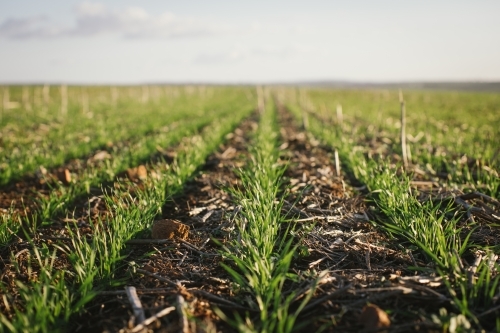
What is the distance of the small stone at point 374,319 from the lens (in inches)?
71.0

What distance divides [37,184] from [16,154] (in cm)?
212

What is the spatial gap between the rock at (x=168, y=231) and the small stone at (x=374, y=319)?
1.64m

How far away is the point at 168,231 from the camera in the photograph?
3.04m

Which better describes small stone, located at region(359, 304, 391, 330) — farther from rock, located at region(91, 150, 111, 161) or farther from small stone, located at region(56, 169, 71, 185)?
rock, located at region(91, 150, 111, 161)

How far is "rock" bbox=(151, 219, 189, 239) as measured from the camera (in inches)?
120

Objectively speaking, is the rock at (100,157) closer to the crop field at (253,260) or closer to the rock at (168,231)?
the crop field at (253,260)

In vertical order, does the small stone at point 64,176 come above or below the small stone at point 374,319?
above

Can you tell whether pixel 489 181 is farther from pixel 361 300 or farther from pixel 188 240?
pixel 188 240

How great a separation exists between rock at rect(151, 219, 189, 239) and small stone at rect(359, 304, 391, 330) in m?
1.64

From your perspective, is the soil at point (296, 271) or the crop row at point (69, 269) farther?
the soil at point (296, 271)

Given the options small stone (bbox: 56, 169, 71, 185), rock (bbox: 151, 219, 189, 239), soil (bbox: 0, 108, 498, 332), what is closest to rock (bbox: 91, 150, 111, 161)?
small stone (bbox: 56, 169, 71, 185)

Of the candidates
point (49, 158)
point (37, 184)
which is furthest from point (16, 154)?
point (37, 184)

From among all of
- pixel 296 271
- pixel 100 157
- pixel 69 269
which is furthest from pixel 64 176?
pixel 296 271

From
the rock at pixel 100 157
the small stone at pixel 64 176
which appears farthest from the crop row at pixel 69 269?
the rock at pixel 100 157
